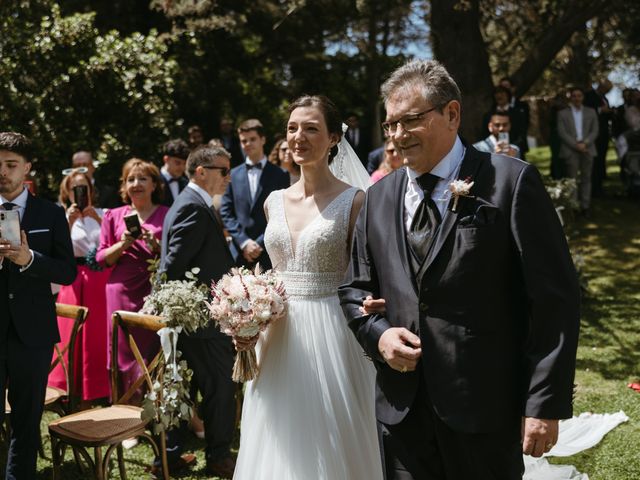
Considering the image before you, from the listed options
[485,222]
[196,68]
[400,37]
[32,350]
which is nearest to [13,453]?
[32,350]

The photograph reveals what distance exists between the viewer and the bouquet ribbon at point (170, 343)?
4.44m

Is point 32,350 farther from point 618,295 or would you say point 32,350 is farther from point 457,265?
point 618,295

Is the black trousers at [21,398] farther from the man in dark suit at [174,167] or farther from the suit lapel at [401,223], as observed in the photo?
the man in dark suit at [174,167]

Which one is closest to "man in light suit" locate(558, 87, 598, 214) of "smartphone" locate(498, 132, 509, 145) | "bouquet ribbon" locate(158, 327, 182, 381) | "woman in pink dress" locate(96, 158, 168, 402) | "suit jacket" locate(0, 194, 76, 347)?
"smartphone" locate(498, 132, 509, 145)

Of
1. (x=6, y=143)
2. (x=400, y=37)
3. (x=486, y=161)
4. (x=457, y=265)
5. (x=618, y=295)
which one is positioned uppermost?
(x=400, y=37)

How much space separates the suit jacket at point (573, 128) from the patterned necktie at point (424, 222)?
36.1ft

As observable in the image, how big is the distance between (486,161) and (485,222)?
0.98 feet

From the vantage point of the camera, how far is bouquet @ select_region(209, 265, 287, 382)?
12.4ft

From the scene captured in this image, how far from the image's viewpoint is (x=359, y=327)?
2992 millimetres

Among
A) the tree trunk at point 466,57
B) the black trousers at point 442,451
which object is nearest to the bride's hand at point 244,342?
the black trousers at point 442,451

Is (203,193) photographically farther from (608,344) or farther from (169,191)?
(608,344)

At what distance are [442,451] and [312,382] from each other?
125 centimetres

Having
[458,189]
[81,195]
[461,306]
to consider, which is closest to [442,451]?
[461,306]

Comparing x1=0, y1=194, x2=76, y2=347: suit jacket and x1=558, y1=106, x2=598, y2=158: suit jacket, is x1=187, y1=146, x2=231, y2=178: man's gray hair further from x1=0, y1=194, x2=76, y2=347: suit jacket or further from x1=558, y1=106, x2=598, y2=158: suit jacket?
x1=558, y1=106, x2=598, y2=158: suit jacket
